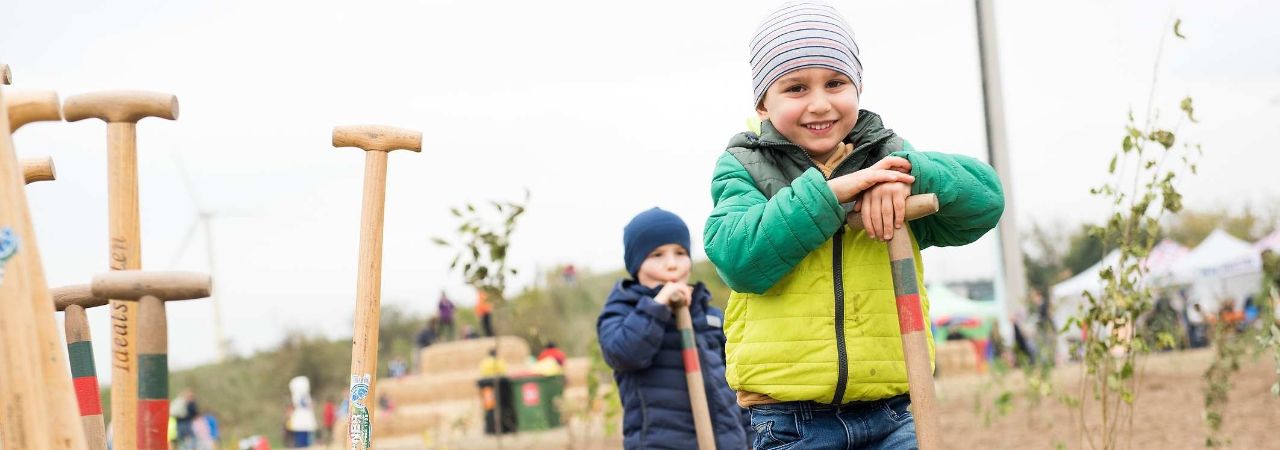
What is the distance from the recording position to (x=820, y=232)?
8.54 feet

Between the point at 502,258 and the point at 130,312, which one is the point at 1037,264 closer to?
the point at 502,258

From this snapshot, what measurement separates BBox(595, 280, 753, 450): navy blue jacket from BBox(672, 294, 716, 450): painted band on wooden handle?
0.04 metres

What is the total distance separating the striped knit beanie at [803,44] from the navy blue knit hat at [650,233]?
177 centimetres

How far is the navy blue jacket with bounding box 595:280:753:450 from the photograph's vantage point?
4512 mm

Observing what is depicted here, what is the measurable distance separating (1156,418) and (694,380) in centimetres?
546

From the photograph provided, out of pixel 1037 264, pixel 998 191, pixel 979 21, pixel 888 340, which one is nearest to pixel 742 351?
pixel 888 340

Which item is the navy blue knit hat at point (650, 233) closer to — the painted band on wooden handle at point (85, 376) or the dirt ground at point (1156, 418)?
the painted band on wooden handle at point (85, 376)

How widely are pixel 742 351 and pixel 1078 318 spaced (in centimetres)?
212

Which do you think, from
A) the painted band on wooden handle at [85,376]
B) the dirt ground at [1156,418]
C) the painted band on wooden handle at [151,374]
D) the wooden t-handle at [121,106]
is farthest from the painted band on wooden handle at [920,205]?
the dirt ground at [1156,418]

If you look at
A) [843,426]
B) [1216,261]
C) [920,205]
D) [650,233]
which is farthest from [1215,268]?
[920,205]

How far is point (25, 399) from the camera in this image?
195 cm

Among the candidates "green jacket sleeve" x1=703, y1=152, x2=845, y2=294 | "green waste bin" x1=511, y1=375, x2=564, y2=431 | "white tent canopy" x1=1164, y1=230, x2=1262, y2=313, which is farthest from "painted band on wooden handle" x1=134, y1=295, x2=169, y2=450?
"white tent canopy" x1=1164, y1=230, x2=1262, y2=313

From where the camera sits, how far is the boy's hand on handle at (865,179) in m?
2.61

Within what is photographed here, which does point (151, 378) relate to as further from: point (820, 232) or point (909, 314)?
point (909, 314)
